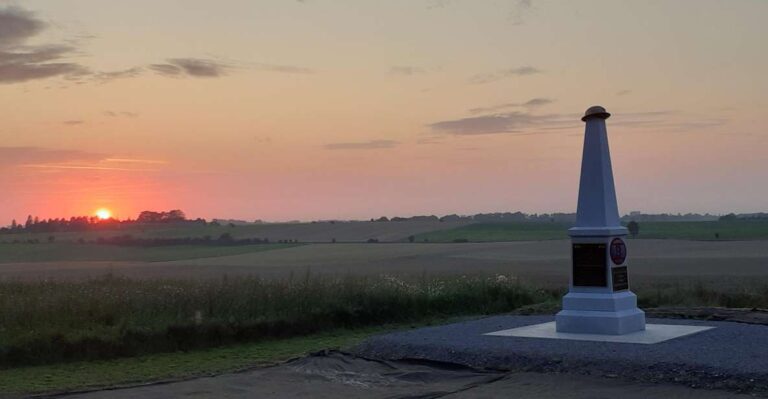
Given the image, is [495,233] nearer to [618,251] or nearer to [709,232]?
[709,232]

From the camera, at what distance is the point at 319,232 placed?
105 meters

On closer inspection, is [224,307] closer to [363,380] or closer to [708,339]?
[363,380]

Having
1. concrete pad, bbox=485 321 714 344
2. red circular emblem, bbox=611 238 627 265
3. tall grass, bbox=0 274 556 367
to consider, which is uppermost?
red circular emblem, bbox=611 238 627 265

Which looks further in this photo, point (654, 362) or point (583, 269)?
point (583, 269)

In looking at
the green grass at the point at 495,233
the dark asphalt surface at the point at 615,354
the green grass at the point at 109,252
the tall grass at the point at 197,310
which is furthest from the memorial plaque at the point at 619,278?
the green grass at the point at 495,233

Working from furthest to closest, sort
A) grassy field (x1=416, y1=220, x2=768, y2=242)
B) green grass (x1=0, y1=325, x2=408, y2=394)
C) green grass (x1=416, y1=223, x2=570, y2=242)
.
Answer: green grass (x1=416, y1=223, x2=570, y2=242), grassy field (x1=416, y1=220, x2=768, y2=242), green grass (x1=0, y1=325, x2=408, y2=394)

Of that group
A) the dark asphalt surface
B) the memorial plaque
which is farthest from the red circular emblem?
the dark asphalt surface

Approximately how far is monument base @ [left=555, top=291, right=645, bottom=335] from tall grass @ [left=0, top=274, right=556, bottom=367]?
5.09 meters

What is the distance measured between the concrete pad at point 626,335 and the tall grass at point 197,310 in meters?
4.24

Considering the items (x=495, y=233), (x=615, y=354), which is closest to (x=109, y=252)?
(x=495, y=233)

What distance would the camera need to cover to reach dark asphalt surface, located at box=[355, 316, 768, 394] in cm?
1173

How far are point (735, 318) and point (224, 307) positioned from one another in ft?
34.7

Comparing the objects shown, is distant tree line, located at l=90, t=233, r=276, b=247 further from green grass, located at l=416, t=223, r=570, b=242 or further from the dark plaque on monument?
the dark plaque on monument

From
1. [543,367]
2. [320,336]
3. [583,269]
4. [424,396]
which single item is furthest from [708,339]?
[320,336]
